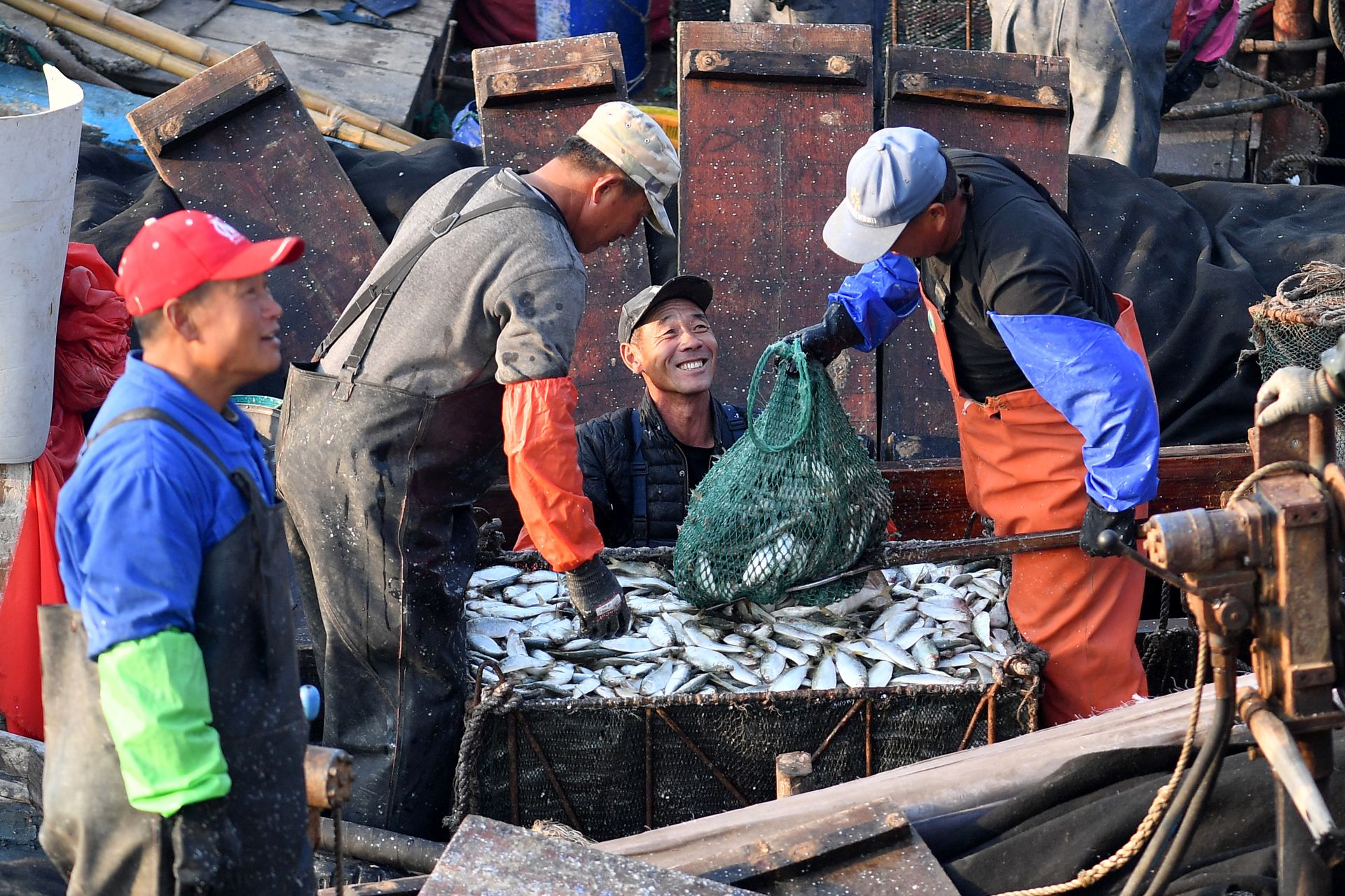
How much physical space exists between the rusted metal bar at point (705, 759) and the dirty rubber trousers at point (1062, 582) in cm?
94

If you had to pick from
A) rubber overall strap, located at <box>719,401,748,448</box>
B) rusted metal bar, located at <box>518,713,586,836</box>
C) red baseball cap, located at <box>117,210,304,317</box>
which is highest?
red baseball cap, located at <box>117,210,304,317</box>

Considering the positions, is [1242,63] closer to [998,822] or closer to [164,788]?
[998,822]

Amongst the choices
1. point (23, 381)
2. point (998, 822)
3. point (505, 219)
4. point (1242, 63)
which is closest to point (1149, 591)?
point (998, 822)

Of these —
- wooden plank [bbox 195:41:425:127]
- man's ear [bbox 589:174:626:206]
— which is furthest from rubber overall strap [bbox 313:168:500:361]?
wooden plank [bbox 195:41:425:127]

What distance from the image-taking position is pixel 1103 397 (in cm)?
367

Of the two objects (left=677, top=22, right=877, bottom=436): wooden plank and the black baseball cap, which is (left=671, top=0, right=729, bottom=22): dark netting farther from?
the black baseball cap

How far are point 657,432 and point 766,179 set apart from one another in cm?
156

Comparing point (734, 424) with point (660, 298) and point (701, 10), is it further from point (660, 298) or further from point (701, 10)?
point (701, 10)

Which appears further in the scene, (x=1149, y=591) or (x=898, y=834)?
(x=1149, y=591)

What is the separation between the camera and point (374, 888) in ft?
8.80

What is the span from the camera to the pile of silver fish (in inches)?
151

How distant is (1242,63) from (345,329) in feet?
21.8

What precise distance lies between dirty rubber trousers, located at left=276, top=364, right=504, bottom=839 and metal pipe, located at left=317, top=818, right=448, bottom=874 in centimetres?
45

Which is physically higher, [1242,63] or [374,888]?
[1242,63]
